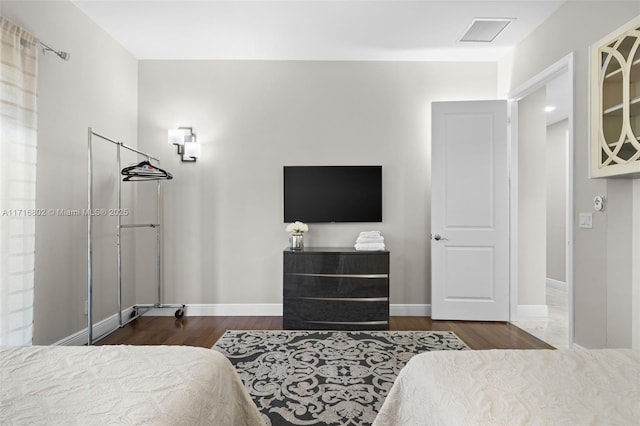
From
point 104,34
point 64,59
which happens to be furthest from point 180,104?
point 64,59

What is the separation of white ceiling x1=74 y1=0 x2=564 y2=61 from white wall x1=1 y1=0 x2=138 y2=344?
358 millimetres

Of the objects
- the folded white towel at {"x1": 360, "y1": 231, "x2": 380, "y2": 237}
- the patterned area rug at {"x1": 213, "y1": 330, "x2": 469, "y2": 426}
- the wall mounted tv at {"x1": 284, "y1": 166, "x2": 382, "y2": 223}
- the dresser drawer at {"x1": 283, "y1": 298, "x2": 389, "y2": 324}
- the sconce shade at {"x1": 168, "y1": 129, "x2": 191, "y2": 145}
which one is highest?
the sconce shade at {"x1": 168, "y1": 129, "x2": 191, "y2": 145}

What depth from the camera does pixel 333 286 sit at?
3.60 metres

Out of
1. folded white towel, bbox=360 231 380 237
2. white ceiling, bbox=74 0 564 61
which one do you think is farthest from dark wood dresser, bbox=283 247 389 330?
white ceiling, bbox=74 0 564 61

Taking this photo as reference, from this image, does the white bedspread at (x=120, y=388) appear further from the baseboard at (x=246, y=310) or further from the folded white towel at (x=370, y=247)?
the baseboard at (x=246, y=310)

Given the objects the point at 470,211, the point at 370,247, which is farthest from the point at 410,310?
the point at 470,211

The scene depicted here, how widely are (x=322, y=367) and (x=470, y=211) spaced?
93.3 inches

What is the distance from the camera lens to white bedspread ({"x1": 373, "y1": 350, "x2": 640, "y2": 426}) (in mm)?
926

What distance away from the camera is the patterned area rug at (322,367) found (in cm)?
206

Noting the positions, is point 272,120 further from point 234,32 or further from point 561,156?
point 561,156

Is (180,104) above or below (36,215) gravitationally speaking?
above

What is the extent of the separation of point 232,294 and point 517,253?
10.7ft

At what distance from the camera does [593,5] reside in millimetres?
2676

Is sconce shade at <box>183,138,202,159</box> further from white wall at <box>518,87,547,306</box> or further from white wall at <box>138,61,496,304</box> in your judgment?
white wall at <box>518,87,547,306</box>
